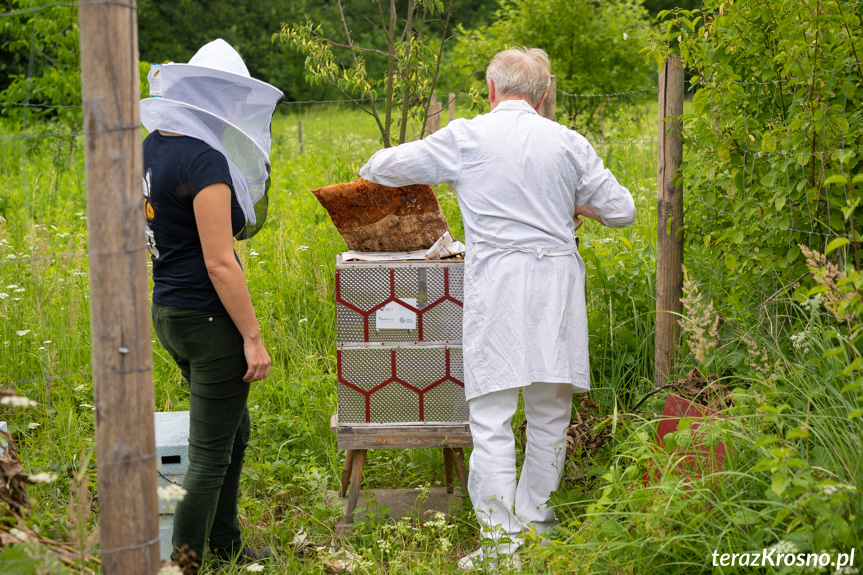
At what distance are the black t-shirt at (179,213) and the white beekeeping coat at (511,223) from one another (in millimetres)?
718

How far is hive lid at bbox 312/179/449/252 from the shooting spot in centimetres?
322

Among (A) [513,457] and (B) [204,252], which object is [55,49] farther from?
(A) [513,457]

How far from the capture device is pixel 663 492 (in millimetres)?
2475

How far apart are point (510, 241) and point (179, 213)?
1212 millimetres

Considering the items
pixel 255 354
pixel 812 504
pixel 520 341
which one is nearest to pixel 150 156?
pixel 255 354

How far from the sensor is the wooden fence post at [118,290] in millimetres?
1653

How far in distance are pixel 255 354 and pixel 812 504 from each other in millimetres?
1779

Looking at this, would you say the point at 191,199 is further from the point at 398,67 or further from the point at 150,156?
the point at 398,67

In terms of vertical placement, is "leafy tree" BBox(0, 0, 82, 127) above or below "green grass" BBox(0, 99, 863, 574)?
above

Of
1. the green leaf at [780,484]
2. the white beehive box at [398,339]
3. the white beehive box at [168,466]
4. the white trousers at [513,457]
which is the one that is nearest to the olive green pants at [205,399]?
the white beehive box at [168,466]

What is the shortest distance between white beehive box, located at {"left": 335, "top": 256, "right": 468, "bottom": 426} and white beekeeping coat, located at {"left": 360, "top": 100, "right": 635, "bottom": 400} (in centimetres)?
18

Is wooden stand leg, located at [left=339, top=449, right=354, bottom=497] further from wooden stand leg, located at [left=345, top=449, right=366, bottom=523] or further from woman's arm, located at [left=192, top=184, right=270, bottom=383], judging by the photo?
woman's arm, located at [left=192, top=184, right=270, bottom=383]

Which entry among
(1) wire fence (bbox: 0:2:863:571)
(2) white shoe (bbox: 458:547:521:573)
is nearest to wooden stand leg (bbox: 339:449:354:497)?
(2) white shoe (bbox: 458:547:521:573)

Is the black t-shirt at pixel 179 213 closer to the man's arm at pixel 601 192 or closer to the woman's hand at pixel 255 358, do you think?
the woman's hand at pixel 255 358
